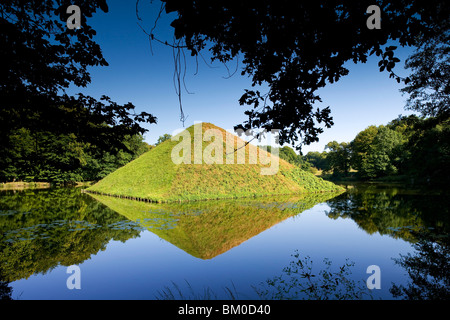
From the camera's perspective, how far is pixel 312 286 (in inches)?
243

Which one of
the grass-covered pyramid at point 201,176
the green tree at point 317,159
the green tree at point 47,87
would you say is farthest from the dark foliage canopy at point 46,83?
the green tree at point 317,159

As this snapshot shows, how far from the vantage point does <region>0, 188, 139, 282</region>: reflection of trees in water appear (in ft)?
26.5

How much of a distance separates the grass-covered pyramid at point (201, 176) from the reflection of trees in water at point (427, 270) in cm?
1783

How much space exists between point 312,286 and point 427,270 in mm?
3932

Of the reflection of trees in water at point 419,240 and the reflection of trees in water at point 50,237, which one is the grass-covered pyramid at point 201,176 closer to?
the reflection of trees in water at point 50,237

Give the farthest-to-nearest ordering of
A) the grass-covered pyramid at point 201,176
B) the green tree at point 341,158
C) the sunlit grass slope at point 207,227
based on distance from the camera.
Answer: the green tree at point 341,158, the grass-covered pyramid at point 201,176, the sunlit grass slope at point 207,227

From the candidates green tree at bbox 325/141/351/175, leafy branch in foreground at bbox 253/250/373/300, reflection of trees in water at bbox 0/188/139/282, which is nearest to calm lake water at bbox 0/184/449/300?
reflection of trees in water at bbox 0/188/139/282

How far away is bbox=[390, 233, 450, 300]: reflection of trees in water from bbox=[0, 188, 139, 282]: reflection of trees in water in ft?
35.9

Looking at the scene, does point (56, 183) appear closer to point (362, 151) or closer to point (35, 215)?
point (35, 215)

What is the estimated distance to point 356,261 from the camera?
7.86m

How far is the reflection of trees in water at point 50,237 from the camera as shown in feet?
26.5

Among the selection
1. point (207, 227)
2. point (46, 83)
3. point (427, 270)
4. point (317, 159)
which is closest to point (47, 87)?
point (46, 83)

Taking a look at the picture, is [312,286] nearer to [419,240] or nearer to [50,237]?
[419,240]
